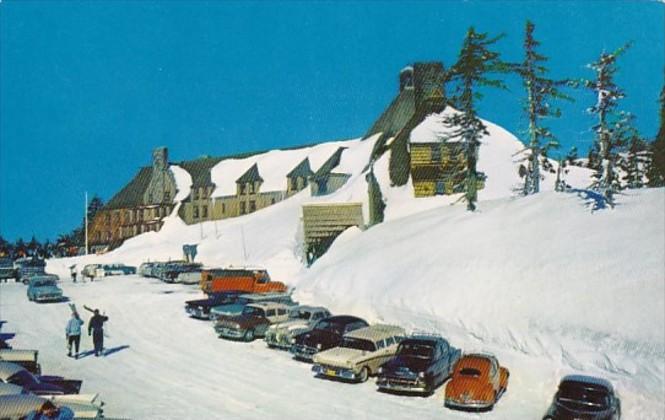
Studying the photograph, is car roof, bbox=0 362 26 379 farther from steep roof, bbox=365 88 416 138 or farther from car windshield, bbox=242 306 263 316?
steep roof, bbox=365 88 416 138

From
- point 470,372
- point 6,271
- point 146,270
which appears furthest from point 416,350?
point 6,271

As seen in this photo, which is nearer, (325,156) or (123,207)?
(325,156)

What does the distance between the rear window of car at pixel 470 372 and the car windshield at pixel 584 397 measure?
2.18 metres

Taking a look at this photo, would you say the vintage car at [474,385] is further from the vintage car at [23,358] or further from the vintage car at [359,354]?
the vintage car at [23,358]

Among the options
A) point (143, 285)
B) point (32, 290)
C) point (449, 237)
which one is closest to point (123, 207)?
point (143, 285)

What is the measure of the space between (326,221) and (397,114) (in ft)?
115

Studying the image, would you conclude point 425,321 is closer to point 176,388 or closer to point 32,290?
point 176,388

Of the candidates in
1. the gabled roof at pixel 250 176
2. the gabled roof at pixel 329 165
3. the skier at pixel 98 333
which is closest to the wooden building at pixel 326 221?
the skier at pixel 98 333

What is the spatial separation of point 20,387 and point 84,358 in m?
8.28

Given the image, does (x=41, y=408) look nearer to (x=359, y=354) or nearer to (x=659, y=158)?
(x=359, y=354)

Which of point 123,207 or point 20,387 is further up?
point 123,207

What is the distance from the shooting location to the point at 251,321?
24312mm

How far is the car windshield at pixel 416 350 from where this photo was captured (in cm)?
1791

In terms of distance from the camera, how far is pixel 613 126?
25.9 metres
